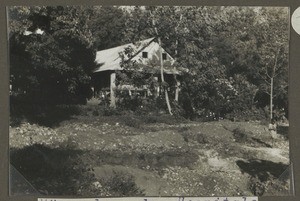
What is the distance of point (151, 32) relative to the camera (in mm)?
3486

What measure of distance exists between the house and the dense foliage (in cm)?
4

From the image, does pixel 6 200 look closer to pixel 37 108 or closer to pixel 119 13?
pixel 37 108

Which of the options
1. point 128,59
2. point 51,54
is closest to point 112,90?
point 128,59

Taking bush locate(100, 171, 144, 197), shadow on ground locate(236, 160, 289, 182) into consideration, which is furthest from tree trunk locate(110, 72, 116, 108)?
shadow on ground locate(236, 160, 289, 182)

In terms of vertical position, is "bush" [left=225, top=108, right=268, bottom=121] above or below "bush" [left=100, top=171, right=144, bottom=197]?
above

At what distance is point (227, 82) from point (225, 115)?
0.23m

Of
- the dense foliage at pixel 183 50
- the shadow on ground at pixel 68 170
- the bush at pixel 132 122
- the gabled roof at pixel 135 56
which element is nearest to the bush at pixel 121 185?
the shadow on ground at pixel 68 170

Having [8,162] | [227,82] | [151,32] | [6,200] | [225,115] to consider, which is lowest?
[6,200]

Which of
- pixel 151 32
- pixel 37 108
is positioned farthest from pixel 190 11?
pixel 37 108

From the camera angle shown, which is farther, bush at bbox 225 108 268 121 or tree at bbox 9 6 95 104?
bush at bbox 225 108 268 121

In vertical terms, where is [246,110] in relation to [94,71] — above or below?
below

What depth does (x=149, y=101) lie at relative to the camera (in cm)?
351

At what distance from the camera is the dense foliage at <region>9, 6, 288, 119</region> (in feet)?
11.3

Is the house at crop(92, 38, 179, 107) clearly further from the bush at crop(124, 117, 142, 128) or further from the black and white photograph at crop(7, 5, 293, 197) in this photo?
the bush at crop(124, 117, 142, 128)
